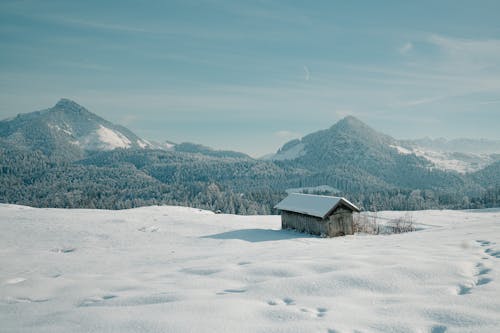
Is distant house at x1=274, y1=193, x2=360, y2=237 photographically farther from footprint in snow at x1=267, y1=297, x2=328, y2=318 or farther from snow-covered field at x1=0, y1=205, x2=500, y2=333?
footprint in snow at x1=267, y1=297, x2=328, y2=318

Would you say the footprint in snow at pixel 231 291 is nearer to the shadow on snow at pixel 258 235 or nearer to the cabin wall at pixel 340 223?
the shadow on snow at pixel 258 235

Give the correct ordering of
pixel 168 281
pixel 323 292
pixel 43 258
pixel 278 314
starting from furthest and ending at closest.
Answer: pixel 43 258
pixel 168 281
pixel 323 292
pixel 278 314

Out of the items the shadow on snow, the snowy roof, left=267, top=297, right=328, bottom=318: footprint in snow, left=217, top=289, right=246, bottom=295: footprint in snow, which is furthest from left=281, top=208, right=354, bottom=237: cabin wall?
left=267, top=297, right=328, bottom=318: footprint in snow

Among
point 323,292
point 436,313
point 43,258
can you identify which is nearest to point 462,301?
point 436,313

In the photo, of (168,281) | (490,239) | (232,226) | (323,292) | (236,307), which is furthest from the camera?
(232,226)

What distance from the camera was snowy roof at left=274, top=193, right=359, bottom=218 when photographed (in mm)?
32094

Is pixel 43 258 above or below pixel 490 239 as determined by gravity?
below

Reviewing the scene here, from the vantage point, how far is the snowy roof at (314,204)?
105 feet

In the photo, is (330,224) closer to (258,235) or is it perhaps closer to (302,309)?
(258,235)

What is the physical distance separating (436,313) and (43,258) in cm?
2418

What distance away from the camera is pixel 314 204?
34219 mm

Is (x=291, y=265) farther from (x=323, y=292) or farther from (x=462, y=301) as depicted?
(x=462, y=301)

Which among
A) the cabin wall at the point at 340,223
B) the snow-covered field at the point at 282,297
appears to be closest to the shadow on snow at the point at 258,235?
the cabin wall at the point at 340,223

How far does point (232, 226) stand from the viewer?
37.3 meters
